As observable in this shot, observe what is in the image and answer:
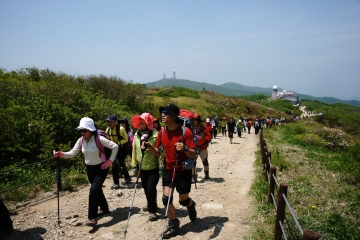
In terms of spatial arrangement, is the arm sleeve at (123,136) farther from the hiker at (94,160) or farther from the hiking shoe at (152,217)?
the hiking shoe at (152,217)

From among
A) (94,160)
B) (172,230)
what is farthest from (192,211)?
(94,160)

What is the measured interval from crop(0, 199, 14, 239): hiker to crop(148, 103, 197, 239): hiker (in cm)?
297

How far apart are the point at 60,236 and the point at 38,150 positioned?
207 inches

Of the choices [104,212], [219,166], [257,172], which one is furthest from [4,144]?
[257,172]

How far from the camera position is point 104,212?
5.38 meters

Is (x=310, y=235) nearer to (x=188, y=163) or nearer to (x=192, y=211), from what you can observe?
(x=188, y=163)

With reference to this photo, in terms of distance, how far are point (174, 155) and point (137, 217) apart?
194cm

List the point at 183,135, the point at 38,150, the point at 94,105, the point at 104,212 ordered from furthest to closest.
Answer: the point at 94,105, the point at 38,150, the point at 104,212, the point at 183,135

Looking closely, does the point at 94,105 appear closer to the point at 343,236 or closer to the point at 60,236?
the point at 60,236

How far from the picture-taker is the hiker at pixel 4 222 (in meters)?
4.48

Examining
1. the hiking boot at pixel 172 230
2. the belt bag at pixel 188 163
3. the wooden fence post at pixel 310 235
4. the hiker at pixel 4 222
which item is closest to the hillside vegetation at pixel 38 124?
the hiker at pixel 4 222

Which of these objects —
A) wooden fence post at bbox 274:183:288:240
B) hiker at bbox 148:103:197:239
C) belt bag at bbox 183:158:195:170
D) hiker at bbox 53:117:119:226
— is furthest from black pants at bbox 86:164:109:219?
wooden fence post at bbox 274:183:288:240

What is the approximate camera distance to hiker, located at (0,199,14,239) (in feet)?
14.7

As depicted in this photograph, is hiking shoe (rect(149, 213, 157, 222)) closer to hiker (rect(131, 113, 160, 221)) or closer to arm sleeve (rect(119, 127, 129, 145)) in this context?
hiker (rect(131, 113, 160, 221))
